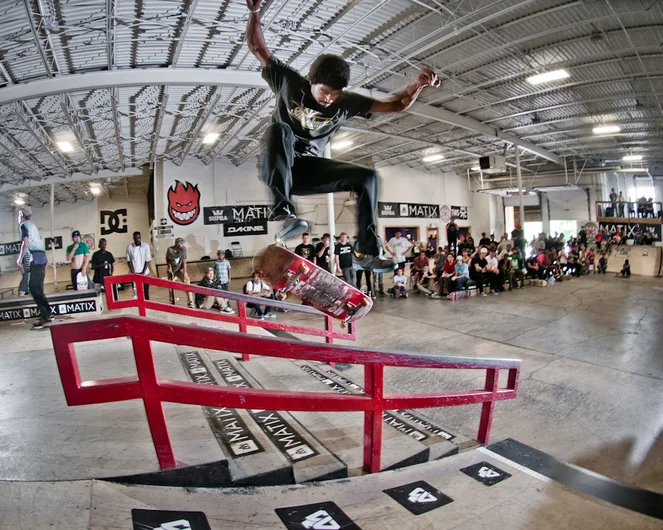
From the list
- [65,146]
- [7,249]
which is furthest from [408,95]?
[7,249]

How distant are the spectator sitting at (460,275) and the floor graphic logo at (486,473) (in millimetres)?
8119

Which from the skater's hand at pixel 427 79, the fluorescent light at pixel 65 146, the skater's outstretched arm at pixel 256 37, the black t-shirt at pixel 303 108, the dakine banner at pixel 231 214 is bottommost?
the black t-shirt at pixel 303 108

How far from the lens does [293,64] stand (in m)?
8.08

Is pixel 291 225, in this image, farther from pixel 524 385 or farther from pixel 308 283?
pixel 524 385

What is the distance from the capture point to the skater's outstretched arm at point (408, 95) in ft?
7.98

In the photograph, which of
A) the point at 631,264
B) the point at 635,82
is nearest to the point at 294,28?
the point at 635,82

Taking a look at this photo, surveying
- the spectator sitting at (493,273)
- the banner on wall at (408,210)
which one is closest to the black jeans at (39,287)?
the spectator sitting at (493,273)

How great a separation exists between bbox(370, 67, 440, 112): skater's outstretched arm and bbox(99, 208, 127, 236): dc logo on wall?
24.2m

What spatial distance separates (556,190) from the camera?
25.5m

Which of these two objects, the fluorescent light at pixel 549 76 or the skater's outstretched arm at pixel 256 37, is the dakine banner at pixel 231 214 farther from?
the skater's outstretched arm at pixel 256 37

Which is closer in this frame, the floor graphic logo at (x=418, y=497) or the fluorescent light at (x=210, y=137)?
the floor graphic logo at (x=418, y=497)

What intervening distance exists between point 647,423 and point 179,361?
14.5ft

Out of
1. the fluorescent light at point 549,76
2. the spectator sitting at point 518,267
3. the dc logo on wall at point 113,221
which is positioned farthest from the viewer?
the dc logo on wall at point 113,221

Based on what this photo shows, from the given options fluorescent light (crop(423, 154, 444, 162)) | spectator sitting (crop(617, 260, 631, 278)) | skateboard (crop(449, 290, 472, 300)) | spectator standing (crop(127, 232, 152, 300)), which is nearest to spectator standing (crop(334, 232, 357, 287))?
spectator standing (crop(127, 232, 152, 300))
